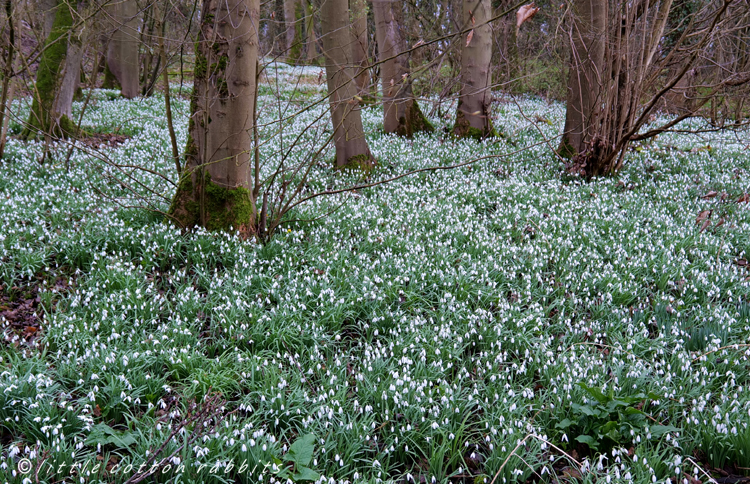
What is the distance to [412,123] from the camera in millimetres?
12516

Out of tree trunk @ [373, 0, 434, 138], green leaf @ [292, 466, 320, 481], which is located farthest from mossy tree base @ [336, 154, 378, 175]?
green leaf @ [292, 466, 320, 481]

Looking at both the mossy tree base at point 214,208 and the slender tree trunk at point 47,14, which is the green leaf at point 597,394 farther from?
the slender tree trunk at point 47,14

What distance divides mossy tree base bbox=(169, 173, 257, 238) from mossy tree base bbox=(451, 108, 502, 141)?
277 inches

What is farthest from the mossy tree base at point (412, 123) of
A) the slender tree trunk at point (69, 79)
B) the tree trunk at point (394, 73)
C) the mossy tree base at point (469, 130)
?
the slender tree trunk at point (69, 79)

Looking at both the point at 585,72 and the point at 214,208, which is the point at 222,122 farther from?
the point at 585,72

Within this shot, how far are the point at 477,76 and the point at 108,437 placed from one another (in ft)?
33.3

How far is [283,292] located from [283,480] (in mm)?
2070

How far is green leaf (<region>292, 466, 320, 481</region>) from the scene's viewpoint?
272cm

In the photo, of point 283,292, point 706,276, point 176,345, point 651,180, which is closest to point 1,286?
point 176,345

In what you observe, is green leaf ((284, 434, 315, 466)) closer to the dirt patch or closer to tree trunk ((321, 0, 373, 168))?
the dirt patch

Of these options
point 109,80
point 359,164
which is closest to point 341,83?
point 359,164

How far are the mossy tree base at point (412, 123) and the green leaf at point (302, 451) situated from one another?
398 inches

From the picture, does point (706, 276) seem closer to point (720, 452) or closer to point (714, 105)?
point (720, 452)

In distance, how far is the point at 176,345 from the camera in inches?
152
